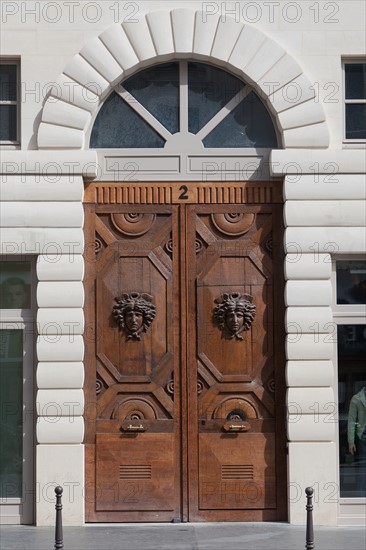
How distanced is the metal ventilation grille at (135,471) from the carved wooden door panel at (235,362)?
623 mm

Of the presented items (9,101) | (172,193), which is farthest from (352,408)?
(9,101)

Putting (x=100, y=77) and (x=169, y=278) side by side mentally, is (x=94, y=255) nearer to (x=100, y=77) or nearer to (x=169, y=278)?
(x=169, y=278)

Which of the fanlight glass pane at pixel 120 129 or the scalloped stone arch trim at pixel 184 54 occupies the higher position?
the scalloped stone arch trim at pixel 184 54

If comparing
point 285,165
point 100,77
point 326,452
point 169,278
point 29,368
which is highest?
point 100,77

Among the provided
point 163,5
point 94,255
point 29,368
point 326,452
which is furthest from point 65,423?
point 163,5

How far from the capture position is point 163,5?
17141mm

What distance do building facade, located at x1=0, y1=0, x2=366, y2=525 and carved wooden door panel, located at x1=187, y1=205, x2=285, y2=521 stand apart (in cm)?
3

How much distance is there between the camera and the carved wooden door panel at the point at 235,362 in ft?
55.5

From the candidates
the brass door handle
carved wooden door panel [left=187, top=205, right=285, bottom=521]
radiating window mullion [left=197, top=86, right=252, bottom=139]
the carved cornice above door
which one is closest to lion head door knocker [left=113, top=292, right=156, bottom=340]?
carved wooden door panel [left=187, top=205, right=285, bottom=521]

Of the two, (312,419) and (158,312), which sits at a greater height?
(158,312)

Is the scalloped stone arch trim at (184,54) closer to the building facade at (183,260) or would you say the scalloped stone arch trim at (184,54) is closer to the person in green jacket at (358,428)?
the building facade at (183,260)

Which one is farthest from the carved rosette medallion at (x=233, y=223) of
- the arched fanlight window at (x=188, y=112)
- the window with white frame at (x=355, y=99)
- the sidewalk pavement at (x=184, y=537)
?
the sidewalk pavement at (x=184, y=537)

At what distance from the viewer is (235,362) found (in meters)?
17.0

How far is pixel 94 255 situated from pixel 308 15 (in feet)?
14.3
